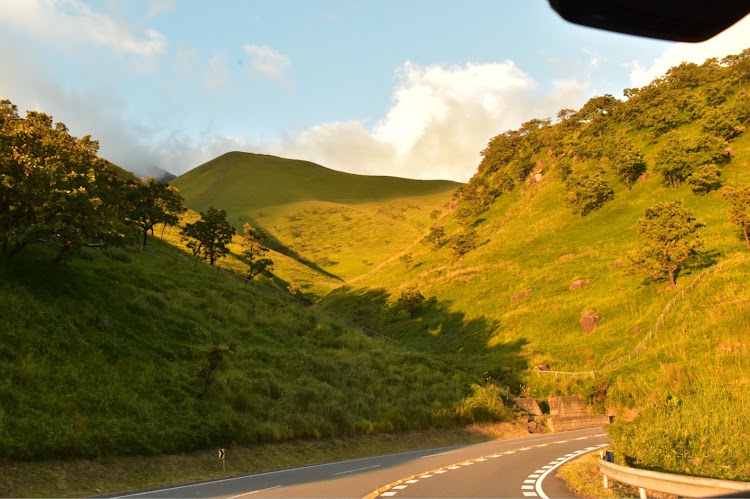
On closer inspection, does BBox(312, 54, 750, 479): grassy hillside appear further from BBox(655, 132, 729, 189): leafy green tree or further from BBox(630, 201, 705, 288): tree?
BBox(630, 201, 705, 288): tree

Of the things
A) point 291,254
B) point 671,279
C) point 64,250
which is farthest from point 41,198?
point 291,254

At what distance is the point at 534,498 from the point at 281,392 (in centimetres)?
2199

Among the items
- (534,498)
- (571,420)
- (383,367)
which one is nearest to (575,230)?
(571,420)

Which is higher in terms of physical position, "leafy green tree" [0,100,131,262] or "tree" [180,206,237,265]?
"tree" [180,206,237,265]

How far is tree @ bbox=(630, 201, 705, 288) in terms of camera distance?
58188mm

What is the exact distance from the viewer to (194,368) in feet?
106

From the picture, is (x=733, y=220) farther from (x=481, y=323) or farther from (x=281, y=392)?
(x=281, y=392)

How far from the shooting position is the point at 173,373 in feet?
99.2

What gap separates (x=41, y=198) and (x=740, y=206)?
6857cm

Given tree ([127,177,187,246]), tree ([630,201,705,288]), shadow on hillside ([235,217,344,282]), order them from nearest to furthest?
tree ([630,201,705,288]) → tree ([127,177,187,246]) → shadow on hillside ([235,217,344,282])

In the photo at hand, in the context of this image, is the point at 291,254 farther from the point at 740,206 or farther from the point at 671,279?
the point at 740,206

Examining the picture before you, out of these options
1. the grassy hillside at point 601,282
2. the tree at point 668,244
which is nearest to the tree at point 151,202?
the grassy hillside at point 601,282

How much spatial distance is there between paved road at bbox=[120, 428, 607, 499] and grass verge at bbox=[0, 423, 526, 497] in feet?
7.44

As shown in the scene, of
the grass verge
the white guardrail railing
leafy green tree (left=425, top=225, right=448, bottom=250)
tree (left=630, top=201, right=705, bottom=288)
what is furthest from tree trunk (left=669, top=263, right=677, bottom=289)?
leafy green tree (left=425, top=225, right=448, bottom=250)
